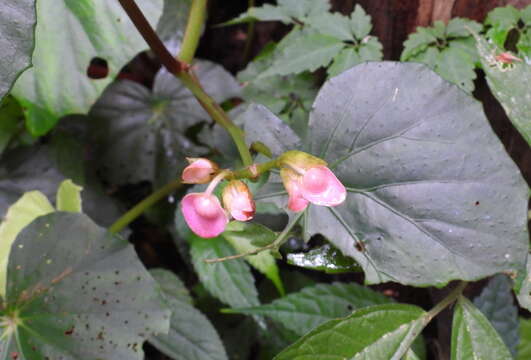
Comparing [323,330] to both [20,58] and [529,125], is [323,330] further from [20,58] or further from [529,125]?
[20,58]

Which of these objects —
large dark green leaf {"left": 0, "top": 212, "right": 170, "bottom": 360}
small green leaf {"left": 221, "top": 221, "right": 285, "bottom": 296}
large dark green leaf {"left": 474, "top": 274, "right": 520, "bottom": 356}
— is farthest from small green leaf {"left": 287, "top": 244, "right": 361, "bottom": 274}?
large dark green leaf {"left": 474, "top": 274, "right": 520, "bottom": 356}

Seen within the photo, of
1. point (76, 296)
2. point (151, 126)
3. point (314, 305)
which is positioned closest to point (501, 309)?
point (314, 305)

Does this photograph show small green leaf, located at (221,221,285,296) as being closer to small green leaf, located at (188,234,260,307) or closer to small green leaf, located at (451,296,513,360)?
small green leaf, located at (188,234,260,307)

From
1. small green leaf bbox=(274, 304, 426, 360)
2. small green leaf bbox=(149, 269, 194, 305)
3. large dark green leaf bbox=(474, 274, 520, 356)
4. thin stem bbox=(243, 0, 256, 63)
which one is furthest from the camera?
thin stem bbox=(243, 0, 256, 63)

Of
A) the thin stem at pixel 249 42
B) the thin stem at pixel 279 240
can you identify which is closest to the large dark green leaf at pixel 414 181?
the thin stem at pixel 279 240

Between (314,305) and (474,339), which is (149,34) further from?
(474,339)

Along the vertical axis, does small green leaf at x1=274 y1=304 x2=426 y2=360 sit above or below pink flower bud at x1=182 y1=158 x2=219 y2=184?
below
